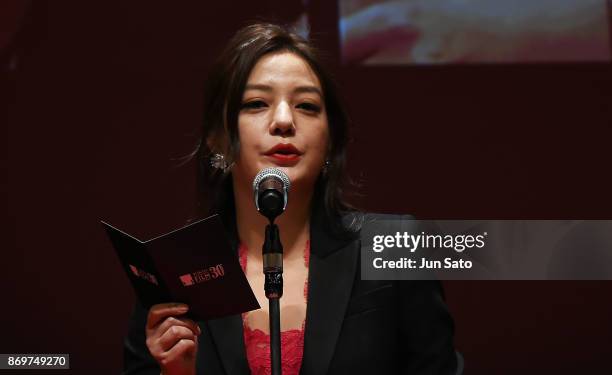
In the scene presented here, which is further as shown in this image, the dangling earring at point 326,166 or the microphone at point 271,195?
the dangling earring at point 326,166

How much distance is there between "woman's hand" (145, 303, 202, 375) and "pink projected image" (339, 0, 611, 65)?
1.40 metres

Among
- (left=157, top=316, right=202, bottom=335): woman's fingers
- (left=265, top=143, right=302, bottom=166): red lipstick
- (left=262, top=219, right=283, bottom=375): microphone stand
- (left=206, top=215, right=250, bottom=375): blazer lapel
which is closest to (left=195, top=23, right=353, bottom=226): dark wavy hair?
(left=265, top=143, right=302, bottom=166): red lipstick

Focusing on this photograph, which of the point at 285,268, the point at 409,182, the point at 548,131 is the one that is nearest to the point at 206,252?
the point at 285,268

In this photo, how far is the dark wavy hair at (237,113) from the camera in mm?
2260

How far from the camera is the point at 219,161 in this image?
232 centimetres

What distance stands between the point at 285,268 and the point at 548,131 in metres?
1.10

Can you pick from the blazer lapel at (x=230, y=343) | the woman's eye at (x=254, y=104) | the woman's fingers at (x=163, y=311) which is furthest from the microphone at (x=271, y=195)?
the woman's eye at (x=254, y=104)

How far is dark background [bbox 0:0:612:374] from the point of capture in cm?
287

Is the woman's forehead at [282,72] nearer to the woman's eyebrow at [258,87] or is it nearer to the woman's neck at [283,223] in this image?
the woman's eyebrow at [258,87]

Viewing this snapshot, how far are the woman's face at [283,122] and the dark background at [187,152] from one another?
2.17 feet

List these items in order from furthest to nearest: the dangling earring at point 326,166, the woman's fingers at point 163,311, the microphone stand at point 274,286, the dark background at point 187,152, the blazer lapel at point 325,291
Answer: the dark background at point 187,152 → the dangling earring at point 326,166 → the blazer lapel at point 325,291 → the woman's fingers at point 163,311 → the microphone stand at point 274,286

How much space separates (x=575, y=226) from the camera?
2.79m

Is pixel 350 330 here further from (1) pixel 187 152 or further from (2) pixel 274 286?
(1) pixel 187 152

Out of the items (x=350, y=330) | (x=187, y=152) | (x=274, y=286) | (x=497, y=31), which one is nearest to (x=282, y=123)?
(x=350, y=330)
